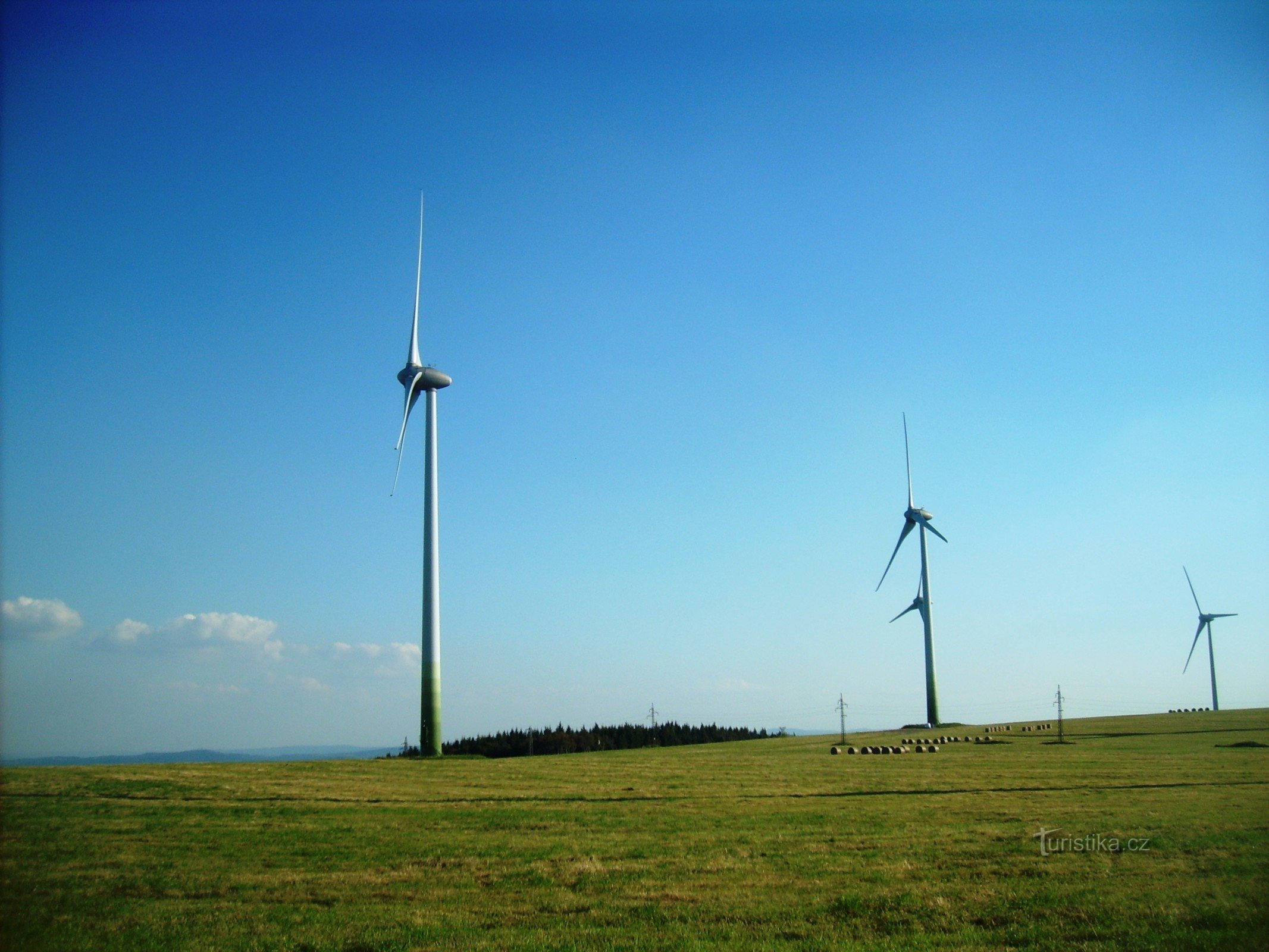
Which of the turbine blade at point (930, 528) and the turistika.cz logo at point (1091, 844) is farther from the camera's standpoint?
the turbine blade at point (930, 528)

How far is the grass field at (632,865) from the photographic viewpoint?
50.2 feet

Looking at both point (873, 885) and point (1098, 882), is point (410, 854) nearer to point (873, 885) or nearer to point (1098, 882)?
point (873, 885)

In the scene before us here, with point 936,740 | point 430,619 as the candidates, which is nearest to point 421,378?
point 430,619

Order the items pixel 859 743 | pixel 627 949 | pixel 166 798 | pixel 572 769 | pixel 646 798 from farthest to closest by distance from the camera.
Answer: pixel 859 743
pixel 572 769
pixel 646 798
pixel 166 798
pixel 627 949

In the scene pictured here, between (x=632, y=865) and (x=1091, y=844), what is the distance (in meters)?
12.7

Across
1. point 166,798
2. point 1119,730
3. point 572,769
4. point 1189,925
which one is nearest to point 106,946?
point 1189,925

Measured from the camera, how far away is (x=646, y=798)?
37594 mm

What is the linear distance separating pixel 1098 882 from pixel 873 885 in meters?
4.99

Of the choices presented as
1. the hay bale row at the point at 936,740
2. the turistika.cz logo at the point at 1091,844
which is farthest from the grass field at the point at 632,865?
the hay bale row at the point at 936,740

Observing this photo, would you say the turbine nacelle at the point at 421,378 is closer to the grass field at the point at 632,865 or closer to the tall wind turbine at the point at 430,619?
the tall wind turbine at the point at 430,619

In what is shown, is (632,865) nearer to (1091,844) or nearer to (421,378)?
(1091,844)

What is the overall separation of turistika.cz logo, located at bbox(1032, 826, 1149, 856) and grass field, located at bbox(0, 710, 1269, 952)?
0.82 ft

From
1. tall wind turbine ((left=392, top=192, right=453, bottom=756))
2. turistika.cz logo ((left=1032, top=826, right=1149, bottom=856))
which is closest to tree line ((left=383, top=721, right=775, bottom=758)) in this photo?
tall wind turbine ((left=392, top=192, right=453, bottom=756))

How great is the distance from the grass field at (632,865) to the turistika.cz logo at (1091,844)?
0.25 meters
